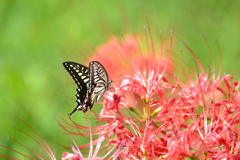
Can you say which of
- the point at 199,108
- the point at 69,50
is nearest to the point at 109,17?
the point at 69,50

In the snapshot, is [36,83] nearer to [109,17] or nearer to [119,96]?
[109,17]

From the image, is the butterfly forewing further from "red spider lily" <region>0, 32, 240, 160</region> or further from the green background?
the green background

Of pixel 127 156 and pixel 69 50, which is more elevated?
pixel 69 50

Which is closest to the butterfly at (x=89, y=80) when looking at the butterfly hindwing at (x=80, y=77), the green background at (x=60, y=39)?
the butterfly hindwing at (x=80, y=77)

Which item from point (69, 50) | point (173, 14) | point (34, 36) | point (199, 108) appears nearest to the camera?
point (199, 108)

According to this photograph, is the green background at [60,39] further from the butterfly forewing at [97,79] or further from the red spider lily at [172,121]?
the red spider lily at [172,121]

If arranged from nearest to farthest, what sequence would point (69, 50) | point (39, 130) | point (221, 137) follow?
point (221, 137) < point (39, 130) < point (69, 50)
